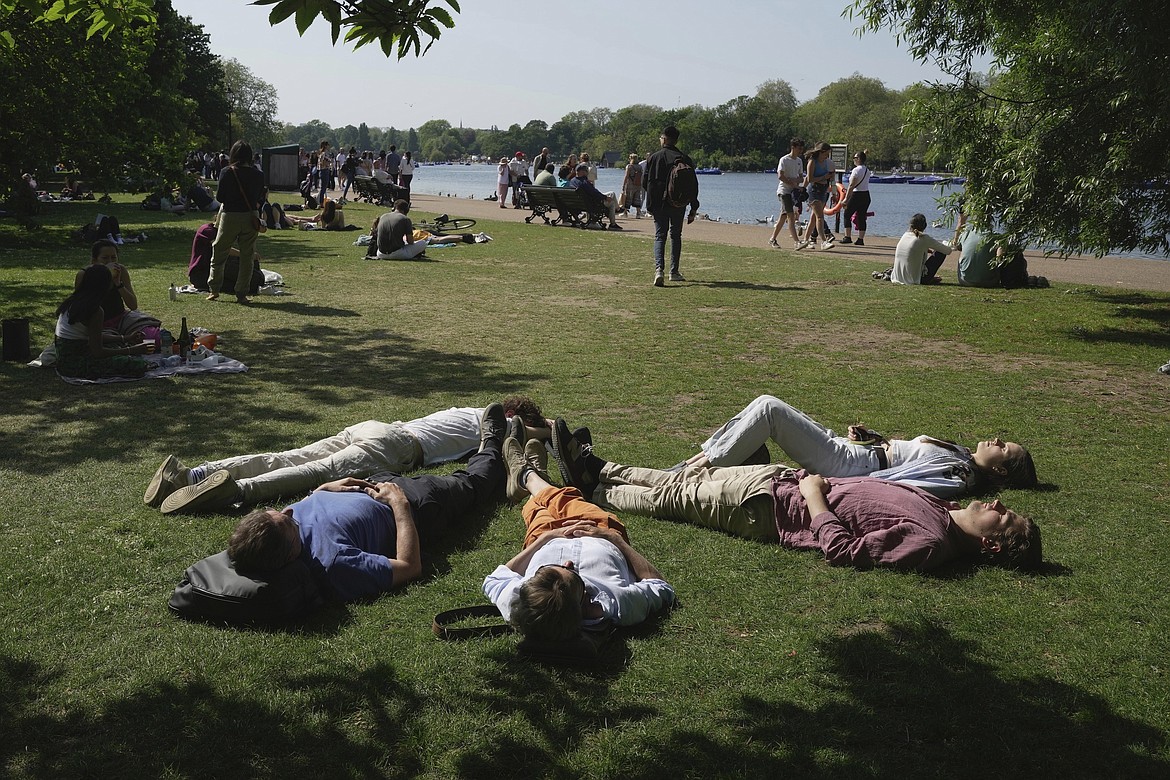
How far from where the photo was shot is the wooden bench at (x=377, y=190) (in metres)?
32.2

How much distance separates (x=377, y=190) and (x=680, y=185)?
21.1m

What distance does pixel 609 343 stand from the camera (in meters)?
10.5

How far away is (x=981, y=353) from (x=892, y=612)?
259 inches

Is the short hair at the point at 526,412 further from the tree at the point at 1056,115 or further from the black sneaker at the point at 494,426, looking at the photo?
the tree at the point at 1056,115

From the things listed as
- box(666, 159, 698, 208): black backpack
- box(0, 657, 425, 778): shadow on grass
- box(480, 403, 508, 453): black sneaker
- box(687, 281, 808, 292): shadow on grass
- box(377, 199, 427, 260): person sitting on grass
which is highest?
box(666, 159, 698, 208): black backpack

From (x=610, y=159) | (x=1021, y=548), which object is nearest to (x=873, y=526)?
(x=1021, y=548)

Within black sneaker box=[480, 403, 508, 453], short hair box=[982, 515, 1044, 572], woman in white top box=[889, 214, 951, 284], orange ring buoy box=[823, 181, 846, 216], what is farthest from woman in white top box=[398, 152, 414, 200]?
short hair box=[982, 515, 1044, 572]

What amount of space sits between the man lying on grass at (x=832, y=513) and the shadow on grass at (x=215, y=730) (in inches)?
84.8

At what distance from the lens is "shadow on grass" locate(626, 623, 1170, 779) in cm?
326

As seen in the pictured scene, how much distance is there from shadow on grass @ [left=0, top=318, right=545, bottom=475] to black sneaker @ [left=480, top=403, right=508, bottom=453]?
142 cm

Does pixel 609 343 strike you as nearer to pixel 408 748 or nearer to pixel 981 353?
pixel 981 353

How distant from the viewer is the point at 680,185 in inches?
570

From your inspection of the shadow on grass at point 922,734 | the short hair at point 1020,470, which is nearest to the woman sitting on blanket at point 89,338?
the shadow on grass at point 922,734

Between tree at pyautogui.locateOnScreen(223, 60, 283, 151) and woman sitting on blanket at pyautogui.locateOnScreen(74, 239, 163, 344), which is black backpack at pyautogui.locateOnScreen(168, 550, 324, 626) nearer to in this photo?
woman sitting on blanket at pyautogui.locateOnScreen(74, 239, 163, 344)
